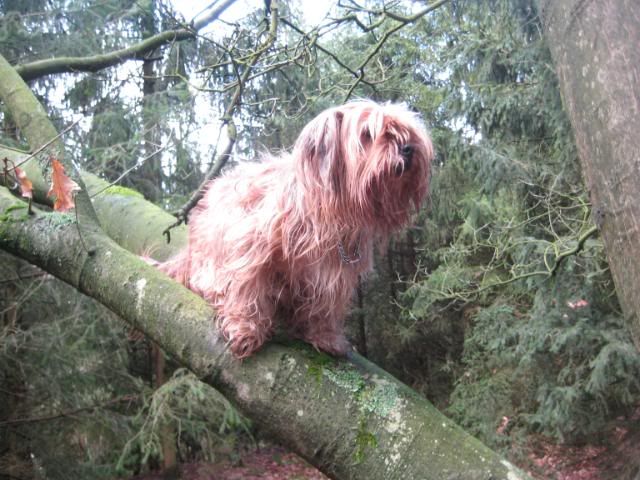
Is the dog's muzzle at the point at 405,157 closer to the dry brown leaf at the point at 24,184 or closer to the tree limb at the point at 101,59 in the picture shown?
the dry brown leaf at the point at 24,184

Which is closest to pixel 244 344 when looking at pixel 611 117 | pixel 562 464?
pixel 611 117

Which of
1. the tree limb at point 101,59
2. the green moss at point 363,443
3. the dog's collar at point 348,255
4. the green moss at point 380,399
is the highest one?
the tree limb at point 101,59

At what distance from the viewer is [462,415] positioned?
10867 mm

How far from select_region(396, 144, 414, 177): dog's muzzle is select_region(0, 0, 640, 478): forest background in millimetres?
4011

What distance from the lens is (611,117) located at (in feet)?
6.29

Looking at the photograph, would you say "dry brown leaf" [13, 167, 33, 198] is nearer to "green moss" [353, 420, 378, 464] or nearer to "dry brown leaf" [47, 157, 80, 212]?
"dry brown leaf" [47, 157, 80, 212]

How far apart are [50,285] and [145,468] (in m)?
4.69

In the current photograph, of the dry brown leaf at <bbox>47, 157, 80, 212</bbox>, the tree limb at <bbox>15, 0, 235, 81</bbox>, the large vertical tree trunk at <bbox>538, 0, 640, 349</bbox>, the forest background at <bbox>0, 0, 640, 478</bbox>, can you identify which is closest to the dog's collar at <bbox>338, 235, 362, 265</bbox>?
the large vertical tree trunk at <bbox>538, 0, 640, 349</bbox>

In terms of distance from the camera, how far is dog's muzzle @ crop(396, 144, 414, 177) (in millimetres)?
2254

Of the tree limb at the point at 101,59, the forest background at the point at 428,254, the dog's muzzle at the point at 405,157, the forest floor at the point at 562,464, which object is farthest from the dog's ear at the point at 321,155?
the forest floor at the point at 562,464

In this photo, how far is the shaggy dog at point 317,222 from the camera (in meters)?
2.28

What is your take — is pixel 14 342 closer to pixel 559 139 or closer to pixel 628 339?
pixel 559 139

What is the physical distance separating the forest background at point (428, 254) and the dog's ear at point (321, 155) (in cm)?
383

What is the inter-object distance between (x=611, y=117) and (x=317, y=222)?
3.60 ft
